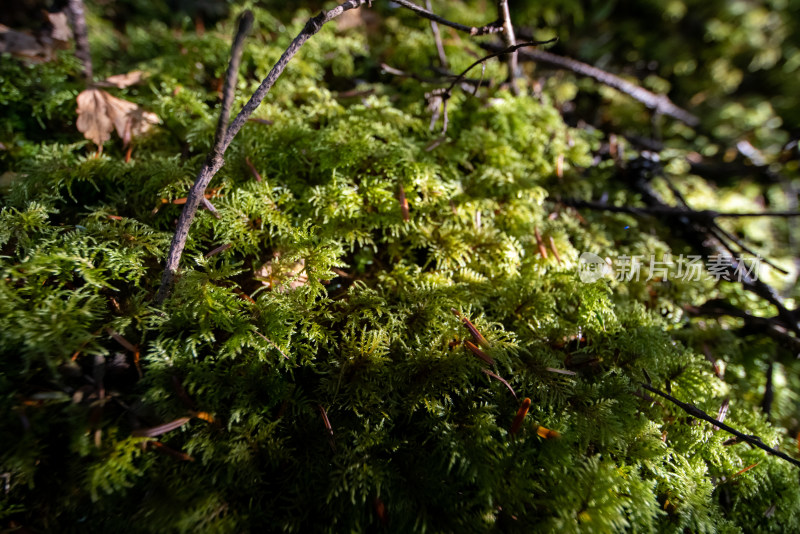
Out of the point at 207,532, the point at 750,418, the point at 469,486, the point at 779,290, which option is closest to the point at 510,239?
the point at 469,486

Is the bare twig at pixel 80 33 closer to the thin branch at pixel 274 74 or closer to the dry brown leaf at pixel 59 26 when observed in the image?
the dry brown leaf at pixel 59 26

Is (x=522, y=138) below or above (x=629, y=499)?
above

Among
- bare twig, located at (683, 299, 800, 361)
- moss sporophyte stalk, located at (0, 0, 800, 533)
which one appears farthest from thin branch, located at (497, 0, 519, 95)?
bare twig, located at (683, 299, 800, 361)

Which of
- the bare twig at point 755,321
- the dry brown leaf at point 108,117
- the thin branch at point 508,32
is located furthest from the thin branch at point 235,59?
the bare twig at point 755,321

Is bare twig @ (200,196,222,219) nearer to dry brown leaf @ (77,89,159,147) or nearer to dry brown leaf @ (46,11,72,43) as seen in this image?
dry brown leaf @ (77,89,159,147)

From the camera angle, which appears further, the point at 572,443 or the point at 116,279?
the point at 116,279

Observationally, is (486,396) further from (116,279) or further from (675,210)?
(675,210)

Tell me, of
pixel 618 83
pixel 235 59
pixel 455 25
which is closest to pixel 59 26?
pixel 235 59
